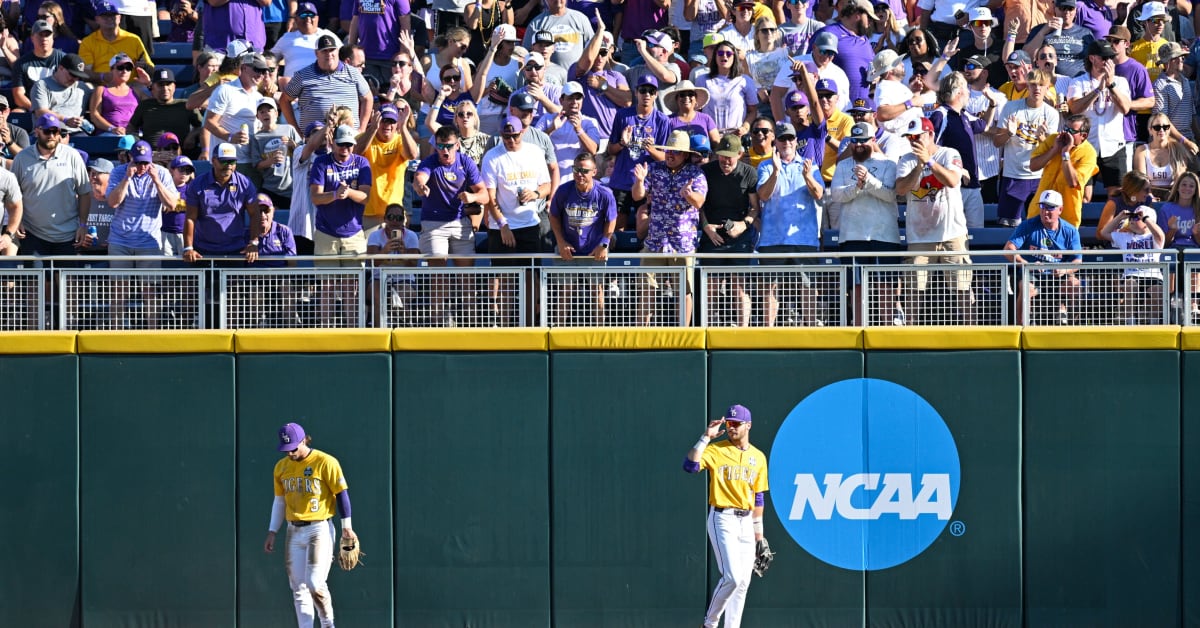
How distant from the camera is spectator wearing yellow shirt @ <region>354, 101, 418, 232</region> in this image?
15.7 m

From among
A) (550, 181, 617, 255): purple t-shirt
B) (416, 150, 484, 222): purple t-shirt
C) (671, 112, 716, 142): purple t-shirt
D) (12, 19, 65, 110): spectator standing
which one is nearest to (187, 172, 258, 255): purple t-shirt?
(416, 150, 484, 222): purple t-shirt

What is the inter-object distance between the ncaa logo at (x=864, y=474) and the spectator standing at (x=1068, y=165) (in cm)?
260

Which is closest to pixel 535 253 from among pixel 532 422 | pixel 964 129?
pixel 532 422

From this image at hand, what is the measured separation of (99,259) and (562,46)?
5.83 m

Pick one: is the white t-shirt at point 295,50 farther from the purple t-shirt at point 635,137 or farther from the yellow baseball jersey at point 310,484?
the yellow baseball jersey at point 310,484

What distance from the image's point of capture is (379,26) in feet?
60.8

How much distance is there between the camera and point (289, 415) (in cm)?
1441

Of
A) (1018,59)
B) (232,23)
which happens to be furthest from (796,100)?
(232,23)

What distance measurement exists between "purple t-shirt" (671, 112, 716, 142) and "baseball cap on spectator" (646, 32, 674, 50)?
1.45 metres

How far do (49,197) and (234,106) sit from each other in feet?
7.42

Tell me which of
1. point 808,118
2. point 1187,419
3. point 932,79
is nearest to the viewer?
point 1187,419

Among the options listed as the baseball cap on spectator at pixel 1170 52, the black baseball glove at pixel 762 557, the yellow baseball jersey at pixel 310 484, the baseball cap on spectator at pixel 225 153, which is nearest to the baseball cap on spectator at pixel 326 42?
the baseball cap on spectator at pixel 225 153

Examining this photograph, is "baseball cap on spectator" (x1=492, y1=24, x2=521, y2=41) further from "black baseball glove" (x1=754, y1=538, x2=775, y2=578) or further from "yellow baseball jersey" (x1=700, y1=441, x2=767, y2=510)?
"black baseball glove" (x1=754, y1=538, x2=775, y2=578)

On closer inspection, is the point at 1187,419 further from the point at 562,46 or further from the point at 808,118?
the point at 562,46
